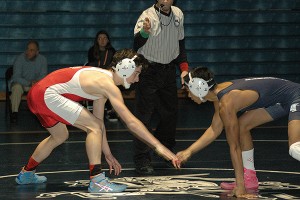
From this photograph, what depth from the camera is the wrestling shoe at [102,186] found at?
8062 mm

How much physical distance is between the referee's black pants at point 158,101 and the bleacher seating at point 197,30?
→ 7.93m

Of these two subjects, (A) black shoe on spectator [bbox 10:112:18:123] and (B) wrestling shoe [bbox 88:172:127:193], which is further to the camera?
(A) black shoe on spectator [bbox 10:112:18:123]

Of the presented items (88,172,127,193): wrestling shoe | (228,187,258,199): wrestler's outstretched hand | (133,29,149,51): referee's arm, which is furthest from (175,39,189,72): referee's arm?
(228,187,258,199): wrestler's outstretched hand

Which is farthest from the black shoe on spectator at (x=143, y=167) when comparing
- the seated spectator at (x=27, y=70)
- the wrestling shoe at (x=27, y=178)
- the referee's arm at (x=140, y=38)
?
the seated spectator at (x=27, y=70)

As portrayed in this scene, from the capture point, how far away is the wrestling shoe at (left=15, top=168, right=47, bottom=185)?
28.3 ft

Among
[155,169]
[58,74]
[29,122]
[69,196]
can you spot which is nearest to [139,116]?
[155,169]

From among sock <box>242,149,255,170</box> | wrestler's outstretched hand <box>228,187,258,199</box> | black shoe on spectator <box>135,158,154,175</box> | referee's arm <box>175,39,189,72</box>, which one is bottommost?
wrestler's outstretched hand <box>228,187,258,199</box>

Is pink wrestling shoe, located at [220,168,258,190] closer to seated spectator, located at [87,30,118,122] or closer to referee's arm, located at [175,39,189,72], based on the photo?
referee's arm, located at [175,39,189,72]

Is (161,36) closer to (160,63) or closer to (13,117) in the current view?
(160,63)

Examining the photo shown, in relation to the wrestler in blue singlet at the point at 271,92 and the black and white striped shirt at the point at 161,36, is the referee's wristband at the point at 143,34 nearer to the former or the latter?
the black and white striped shirt at the point at 161,36

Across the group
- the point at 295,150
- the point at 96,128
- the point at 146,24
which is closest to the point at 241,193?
the point at 295,150

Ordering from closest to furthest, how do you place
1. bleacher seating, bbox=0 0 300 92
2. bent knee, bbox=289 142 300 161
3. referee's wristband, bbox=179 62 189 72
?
bent knee, bbox=289 142 300 161 → referee's wristband, bbox=179 62 189 72 → bleacher seating, bbox=0 0 300 92

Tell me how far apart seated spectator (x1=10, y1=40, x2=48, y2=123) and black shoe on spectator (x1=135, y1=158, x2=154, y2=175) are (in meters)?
5.76

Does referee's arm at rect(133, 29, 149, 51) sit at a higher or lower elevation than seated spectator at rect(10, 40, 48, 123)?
higher
